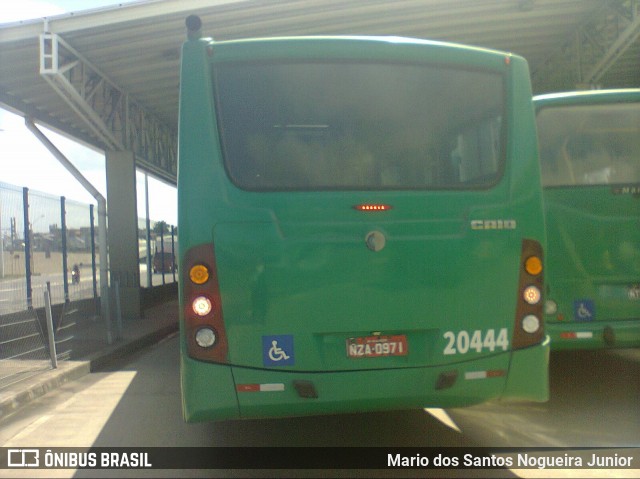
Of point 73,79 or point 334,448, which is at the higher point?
point 73,79

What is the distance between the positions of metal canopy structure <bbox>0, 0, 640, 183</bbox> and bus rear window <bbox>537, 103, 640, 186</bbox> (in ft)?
19.8

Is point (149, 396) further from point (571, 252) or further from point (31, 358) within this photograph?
point (571, 252)

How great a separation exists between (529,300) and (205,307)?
2.24 m

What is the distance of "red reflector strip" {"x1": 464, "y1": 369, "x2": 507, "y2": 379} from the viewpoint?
16.1 ft

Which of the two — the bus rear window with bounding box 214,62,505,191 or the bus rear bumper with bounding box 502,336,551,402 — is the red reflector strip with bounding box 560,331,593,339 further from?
the bus rear window with bounding box 214,62,505,191

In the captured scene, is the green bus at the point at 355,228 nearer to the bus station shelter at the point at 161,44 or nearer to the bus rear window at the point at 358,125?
the bus rear window at the point at 358,125

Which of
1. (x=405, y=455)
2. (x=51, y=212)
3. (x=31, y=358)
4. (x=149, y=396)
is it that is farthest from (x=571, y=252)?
(x=51, y=212)

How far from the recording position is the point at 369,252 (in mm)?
4824

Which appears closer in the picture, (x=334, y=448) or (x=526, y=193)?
(x=526, y=193)

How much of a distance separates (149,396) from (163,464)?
9.15 feet

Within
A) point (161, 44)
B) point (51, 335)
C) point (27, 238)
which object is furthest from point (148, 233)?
point (51, 335)

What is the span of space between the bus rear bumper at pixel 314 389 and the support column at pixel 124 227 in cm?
1267

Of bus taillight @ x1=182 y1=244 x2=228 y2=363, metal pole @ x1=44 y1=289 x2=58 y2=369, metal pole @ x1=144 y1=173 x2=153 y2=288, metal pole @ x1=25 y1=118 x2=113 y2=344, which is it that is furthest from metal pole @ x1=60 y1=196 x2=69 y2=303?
bus taillight @ x1=182 y1=244 x2=228 y2=363

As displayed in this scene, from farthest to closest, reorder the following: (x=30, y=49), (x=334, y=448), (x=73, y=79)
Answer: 1. (x=73, y=79)
2. (x=30, y=49)
3. (x=334, y=448)
